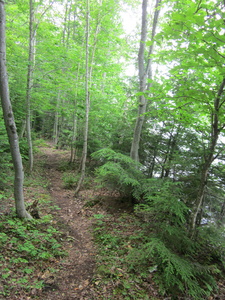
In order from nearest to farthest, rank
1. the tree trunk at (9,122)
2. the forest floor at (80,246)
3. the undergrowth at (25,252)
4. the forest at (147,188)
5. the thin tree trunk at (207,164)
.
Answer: the forest at (147,188)
the undergrowth at (25,252)
the forest floor at (80,246)
the thin tree trunk at (207,164)
the tree trunk at (9,122)

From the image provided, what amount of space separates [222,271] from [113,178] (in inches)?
148

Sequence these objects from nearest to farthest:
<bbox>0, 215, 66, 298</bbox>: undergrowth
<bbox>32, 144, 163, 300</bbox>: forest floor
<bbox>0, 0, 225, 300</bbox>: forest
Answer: <bbox>0, 0, 225, 300</bbox>: forest → <bbox>0, 215, 66, 298</bbox>: undergrowth → <bbox>32, 144, 163, 300</bbox>: forest floor

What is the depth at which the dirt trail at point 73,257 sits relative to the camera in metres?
3.24

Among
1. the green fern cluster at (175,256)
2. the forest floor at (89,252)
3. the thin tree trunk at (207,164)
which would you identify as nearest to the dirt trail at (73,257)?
the forest floor at (89,252)

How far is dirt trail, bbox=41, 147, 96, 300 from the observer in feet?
10.6

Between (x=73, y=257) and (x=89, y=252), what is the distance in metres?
0.41

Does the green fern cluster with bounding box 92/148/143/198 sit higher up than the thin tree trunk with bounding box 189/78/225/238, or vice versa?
the thin tree trunk with bounding box 189/78/225/238

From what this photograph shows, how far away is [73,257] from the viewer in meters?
4.25

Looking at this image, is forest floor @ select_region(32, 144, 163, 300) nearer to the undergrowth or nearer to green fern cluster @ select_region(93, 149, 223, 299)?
the undergrowth

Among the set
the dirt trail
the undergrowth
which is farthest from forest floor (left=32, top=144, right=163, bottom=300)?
the undergrowth

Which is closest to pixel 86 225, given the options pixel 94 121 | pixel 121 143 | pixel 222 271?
pixel 222 271

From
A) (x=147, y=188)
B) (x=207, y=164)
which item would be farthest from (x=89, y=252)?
(x=207, y=164)

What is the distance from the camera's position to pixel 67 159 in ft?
46.9

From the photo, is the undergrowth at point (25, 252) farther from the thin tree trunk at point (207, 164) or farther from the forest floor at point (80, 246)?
the thin tree trunk at point (207, 164)
